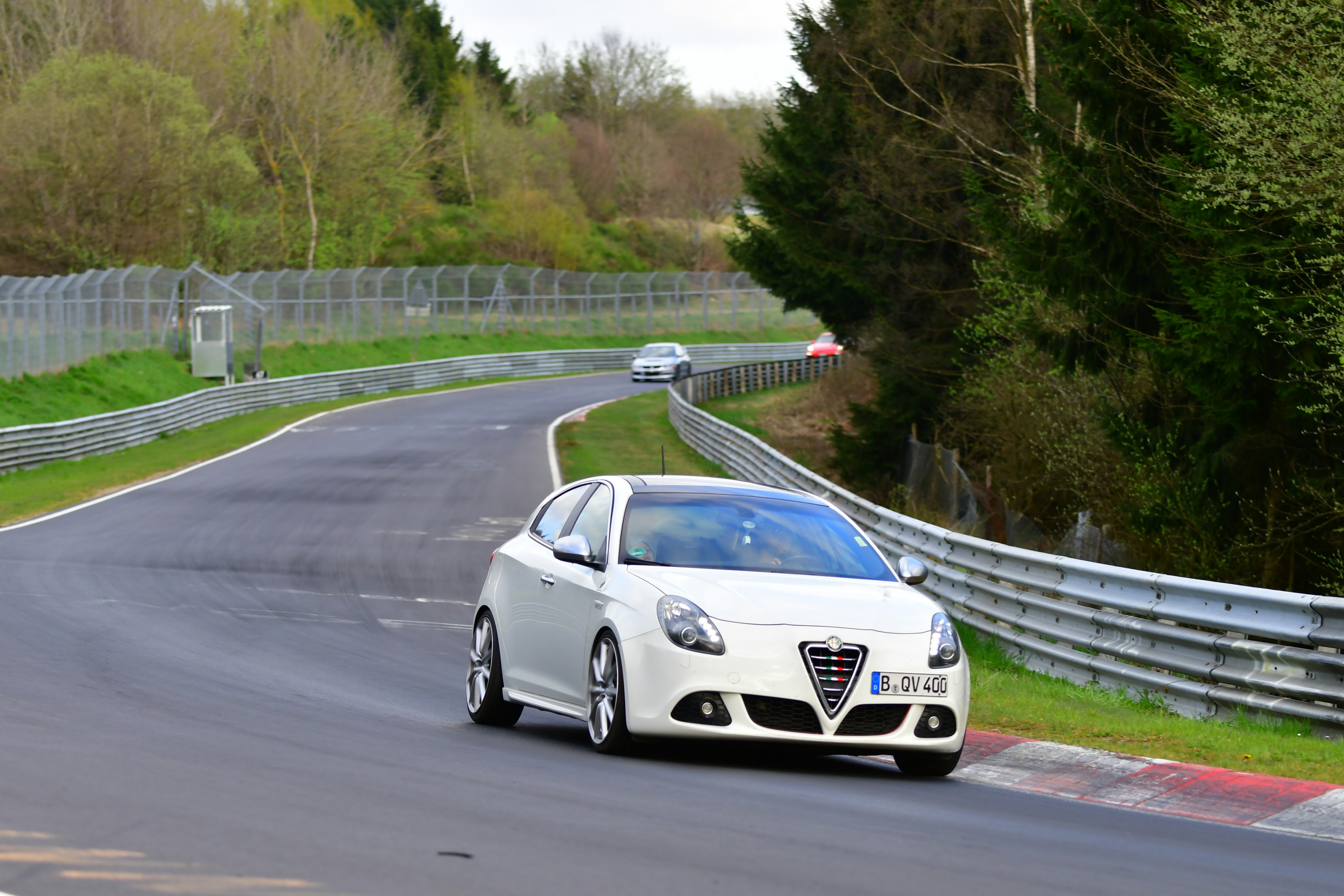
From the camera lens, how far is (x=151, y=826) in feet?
19.0

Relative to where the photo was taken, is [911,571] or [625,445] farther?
[625,445]

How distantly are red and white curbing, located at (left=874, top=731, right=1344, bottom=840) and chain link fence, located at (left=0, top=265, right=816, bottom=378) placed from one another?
108 ft

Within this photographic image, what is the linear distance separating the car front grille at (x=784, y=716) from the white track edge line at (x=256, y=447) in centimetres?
366

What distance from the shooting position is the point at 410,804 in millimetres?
6363

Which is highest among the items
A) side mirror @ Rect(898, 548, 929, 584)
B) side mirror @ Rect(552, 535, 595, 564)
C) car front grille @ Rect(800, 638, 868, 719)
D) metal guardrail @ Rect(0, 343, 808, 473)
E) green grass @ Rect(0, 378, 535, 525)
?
side mirror @ Rect(552, 535, 595, 564)

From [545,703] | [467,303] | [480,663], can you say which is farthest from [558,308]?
[545,703]

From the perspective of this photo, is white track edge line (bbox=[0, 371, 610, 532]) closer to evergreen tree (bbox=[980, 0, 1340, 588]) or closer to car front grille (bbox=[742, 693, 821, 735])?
Result: car front grille (bbox=[742, 693, 821, 735])

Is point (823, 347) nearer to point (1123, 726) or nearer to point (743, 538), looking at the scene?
point (1123, 726)

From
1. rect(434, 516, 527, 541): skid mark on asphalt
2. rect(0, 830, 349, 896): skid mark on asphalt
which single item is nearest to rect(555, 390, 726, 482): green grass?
rect(434, 516, 527, 541): skid mark on asphalt

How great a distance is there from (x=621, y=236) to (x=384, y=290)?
5154 centimetres

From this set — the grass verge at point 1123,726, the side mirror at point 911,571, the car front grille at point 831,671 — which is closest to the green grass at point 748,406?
the grass verge at point 1123,726

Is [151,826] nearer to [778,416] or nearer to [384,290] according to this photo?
[778,416]

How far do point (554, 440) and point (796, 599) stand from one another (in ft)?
105

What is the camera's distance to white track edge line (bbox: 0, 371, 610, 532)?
24328mm
